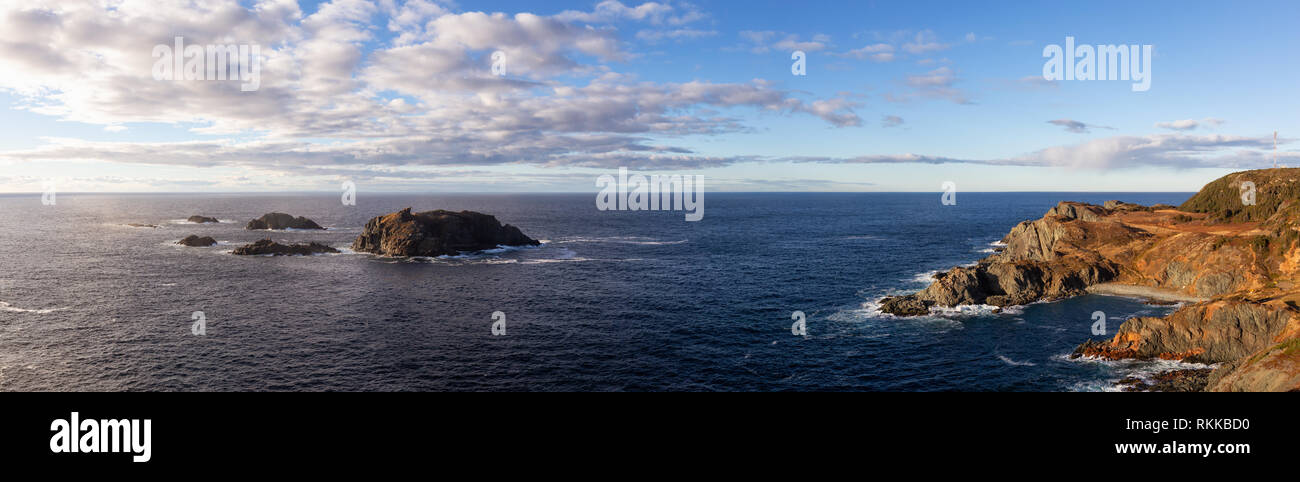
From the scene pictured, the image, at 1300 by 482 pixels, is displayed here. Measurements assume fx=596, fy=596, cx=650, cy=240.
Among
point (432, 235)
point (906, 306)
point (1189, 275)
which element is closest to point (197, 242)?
point (432, 235)

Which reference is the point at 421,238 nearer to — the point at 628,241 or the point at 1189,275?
the point at 628,241

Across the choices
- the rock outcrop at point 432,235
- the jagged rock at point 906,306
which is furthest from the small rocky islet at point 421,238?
the jagged rock at point 906,306

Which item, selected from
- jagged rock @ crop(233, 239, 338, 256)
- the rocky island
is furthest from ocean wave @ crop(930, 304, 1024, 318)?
jagged rock @ crop(233, 239, 338, 256)

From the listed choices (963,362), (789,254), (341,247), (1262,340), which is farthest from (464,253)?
(1262,340)

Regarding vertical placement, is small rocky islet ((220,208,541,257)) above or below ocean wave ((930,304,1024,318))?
above

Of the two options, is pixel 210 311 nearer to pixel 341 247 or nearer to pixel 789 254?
pixel 341 247

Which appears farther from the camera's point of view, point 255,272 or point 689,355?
point 255,272

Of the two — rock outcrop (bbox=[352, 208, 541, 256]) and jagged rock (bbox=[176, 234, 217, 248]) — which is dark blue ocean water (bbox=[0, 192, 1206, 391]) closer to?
rock outcrop (bbox=[352, 208, 541, 256])
